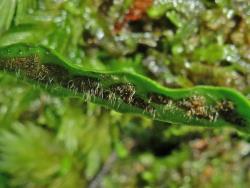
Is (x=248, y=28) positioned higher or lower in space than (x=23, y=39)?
higher

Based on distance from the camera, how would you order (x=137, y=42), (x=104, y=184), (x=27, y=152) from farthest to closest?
(x=104, y=184) < (x=27, y=152) < (x=137, y=42)

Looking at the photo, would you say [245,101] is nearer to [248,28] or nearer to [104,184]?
[248,28]

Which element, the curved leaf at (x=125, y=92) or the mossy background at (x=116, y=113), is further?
the mossy background at (x=116, y=113)

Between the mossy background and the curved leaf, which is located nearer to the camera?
the curved leaf

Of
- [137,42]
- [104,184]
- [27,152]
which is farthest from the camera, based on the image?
[104,184]

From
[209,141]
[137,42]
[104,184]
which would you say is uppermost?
[137,42]

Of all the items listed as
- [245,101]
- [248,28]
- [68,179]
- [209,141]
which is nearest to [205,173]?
[209,141]

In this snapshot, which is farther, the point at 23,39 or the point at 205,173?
the point at 205,173

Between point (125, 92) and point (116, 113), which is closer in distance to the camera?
point (125, 92)
